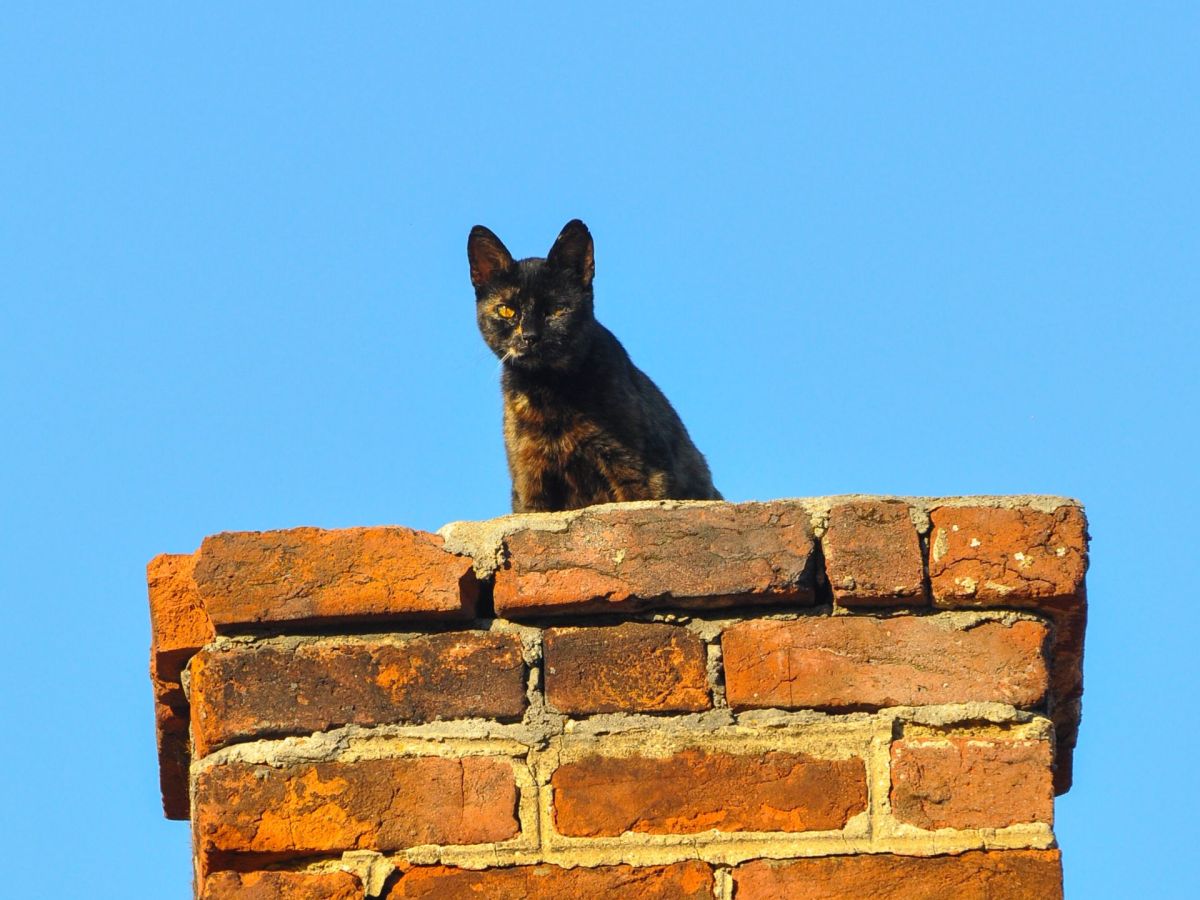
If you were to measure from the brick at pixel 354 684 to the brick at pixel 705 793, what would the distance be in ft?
0.54

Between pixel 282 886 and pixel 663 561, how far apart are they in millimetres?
730

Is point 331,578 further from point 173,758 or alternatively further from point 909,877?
point 909,877

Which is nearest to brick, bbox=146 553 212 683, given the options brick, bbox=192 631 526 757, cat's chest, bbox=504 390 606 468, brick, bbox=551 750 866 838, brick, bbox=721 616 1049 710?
brick, bbox=192 631 526 757

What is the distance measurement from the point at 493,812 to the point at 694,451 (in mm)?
3329

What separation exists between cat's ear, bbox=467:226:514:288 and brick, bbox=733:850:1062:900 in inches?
135

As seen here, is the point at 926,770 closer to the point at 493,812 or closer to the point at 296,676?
the point at 493,812

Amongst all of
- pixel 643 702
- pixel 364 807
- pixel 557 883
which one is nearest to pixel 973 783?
pixel 643 702

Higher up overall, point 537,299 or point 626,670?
point 537,299

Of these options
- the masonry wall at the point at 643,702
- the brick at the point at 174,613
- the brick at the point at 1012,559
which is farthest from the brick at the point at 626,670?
the brick at the point at 174,613

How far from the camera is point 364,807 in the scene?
246 centimetres

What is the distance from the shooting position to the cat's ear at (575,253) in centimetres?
549

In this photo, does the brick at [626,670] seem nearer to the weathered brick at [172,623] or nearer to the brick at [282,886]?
the brick at [282,886]

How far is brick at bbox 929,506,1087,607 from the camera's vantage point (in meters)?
2.52

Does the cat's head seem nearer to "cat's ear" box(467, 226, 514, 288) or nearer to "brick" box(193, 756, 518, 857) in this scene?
"cat's ear" box(467, 226, 514, 288)
